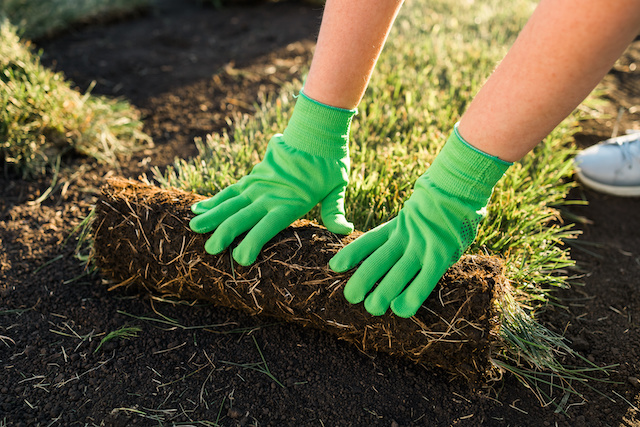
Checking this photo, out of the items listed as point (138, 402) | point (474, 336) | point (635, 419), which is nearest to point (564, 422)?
point (635, 419)

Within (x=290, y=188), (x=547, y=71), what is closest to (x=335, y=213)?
(x=290, y=188)

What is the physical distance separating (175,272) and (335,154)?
634 mm

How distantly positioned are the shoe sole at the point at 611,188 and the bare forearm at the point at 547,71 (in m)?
1.28

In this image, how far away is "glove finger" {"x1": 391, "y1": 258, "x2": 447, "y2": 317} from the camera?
1.38 m

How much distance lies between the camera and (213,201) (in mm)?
1623

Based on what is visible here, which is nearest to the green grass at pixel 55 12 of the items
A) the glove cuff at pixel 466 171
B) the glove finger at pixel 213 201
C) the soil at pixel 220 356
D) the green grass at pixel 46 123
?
the green grass at pixel 46 123

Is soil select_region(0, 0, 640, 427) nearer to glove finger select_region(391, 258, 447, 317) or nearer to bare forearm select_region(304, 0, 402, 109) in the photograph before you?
glove finger select_region(391, 258, 447, 317)

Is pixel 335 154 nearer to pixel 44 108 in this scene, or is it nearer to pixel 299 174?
pixel 299 174

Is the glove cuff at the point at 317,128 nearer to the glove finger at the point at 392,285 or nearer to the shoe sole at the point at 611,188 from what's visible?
the glove finger at the point at 392,285

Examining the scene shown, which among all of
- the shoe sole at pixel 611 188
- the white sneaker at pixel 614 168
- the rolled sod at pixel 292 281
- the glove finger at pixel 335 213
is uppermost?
the white sneaker at pixel 614 168

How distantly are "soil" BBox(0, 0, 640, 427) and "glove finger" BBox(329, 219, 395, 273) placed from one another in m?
0.30

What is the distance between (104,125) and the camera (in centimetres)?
251

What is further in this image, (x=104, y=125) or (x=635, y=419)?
(x=104, y=125)

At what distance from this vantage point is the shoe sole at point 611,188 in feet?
7.92
